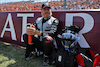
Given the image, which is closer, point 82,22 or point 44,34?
point 44,34

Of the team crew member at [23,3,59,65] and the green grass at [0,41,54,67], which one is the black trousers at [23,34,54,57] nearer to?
the team crew member at [23,3,59,65]

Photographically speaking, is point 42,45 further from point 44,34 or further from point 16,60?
point 16,60

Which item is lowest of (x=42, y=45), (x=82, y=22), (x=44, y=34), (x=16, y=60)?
(x=16, y=60)

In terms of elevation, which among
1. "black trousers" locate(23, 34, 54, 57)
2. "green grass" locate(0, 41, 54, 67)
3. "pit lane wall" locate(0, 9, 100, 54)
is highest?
"pit lane wall" locate(0, 9, 100, 54)

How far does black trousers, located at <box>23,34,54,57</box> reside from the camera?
181 centimetres

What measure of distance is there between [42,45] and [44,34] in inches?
9.8

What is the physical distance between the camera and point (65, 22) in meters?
2.20

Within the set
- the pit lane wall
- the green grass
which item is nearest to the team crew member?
the green grass

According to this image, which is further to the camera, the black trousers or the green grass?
the green grass

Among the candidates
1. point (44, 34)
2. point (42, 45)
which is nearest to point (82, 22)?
point (44, 34)

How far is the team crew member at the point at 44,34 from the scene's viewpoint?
6.01 ft

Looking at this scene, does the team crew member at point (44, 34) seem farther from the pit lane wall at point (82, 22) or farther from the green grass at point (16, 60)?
the pit lane wall at point (82, 22)

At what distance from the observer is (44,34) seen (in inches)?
76.2

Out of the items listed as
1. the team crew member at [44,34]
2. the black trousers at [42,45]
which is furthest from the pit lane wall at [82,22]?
the black trousers at [42,45]
